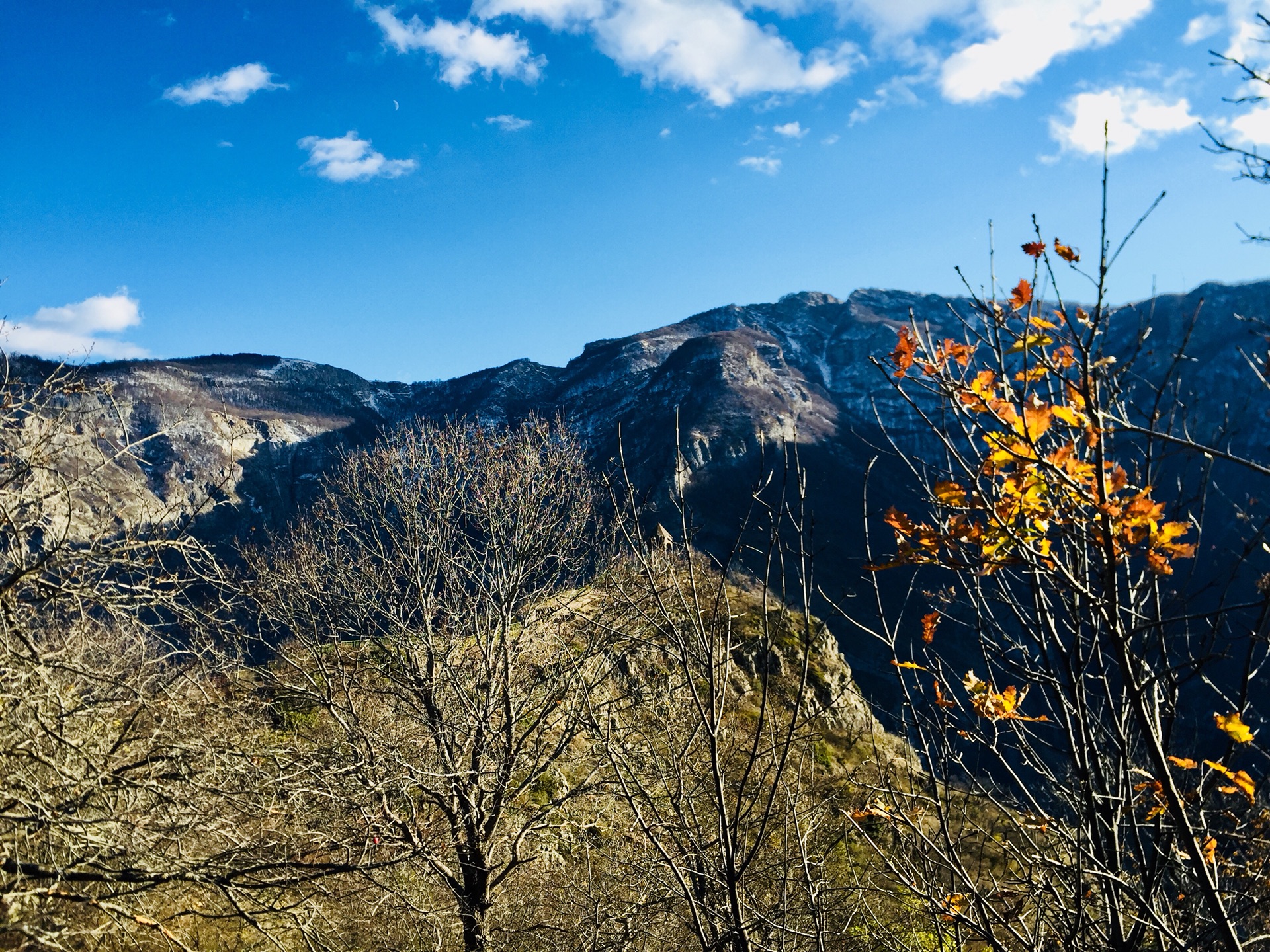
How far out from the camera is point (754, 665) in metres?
17.3

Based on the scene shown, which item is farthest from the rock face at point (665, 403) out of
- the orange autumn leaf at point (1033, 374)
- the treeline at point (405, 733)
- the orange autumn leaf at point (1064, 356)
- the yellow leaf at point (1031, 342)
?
the yellow leaf at point (1031, 342)

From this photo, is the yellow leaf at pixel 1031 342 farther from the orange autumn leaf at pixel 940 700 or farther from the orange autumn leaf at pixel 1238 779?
the orange autumn leaf at pixel 1238 779

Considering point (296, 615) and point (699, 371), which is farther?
point (699, 371)

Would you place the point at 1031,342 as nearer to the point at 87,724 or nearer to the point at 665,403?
the point at 87,724

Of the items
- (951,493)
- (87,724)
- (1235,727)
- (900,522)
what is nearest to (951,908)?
(1235,727)

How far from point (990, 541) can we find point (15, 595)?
6.25 m

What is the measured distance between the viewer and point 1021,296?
8.58 ft

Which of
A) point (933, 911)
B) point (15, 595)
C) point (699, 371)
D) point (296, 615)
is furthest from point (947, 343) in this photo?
point (699, 371)

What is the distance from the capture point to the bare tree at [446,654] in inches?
339

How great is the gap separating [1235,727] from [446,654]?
9.27 metres

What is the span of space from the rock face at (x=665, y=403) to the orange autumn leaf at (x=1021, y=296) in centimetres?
5727

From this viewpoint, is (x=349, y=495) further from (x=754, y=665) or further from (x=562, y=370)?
(x=562, y=370)

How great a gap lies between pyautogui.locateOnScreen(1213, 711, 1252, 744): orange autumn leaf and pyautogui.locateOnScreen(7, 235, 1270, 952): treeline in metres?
0.03

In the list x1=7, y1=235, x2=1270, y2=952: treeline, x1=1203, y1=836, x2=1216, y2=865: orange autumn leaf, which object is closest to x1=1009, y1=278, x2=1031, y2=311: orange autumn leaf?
x1=7, y1=235, x2=1270, y2=952: treeline
